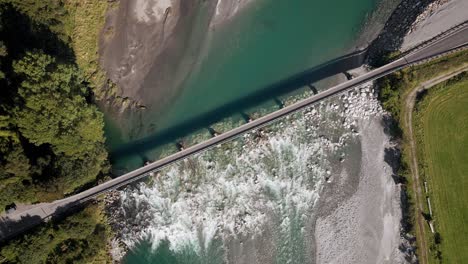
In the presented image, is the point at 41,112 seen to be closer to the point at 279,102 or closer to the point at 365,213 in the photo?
the point at 279,102

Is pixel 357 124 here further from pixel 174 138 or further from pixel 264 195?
pixel 174 138

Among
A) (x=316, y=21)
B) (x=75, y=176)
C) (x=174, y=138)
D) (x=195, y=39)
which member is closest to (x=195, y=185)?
(x=174, y=138)

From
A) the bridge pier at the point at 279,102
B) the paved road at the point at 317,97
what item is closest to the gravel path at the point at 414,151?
the paved road at the point at 317,97

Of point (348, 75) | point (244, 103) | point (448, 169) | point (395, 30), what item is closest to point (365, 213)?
point (448, 169)

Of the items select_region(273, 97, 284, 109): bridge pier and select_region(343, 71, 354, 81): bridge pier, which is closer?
select_region(343, 71, 354, 81): bridge pier

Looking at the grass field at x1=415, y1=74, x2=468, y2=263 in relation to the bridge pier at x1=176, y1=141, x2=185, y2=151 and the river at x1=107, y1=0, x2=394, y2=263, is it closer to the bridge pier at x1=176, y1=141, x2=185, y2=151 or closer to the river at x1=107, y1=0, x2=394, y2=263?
the river at x1=107, y1=0, x2=394, y2=263

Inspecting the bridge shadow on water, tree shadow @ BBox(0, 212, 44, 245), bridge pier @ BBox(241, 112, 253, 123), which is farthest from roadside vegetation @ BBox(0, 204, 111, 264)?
bridge pier @ BBox(241, 112, 253, 123)
